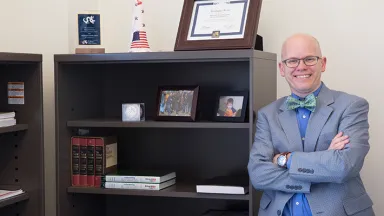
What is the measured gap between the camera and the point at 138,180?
2.86 metres

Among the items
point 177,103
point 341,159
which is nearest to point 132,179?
point 177,103

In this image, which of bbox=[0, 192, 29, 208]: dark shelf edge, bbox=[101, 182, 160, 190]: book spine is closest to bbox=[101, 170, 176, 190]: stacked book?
bbox=[101, 182, 160, 190]: book spine

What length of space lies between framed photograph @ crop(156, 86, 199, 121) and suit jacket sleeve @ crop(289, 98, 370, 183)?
62 cm

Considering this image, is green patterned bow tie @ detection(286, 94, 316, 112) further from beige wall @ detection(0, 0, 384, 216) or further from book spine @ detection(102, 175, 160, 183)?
book spine @ detection(102, 175, 160, 183)

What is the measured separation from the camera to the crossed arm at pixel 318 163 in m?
2.30

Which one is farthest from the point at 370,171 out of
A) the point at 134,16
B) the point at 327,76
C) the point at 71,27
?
the point at 71,27

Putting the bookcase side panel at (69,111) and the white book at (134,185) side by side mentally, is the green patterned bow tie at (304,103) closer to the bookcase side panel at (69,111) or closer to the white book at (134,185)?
the white book at (134,185)

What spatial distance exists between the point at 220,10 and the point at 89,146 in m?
0.94

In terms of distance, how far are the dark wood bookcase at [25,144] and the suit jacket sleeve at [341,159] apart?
1.20 meters

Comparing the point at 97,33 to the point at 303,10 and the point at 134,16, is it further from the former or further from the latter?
the point at 303,10

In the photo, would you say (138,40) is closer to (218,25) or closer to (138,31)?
(138,31)

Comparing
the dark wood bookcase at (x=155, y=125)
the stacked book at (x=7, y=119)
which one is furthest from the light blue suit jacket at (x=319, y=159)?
the stacked book at (x=7, y=119)

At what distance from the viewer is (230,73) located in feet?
10.1

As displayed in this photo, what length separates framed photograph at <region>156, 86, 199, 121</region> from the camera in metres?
2.79
